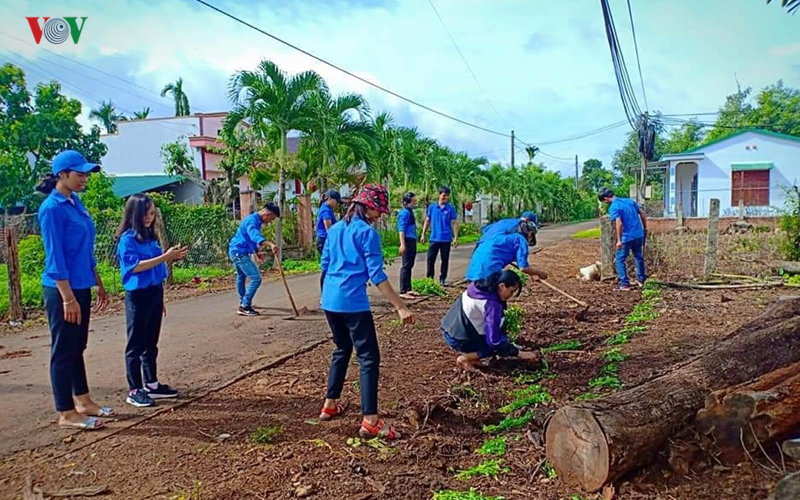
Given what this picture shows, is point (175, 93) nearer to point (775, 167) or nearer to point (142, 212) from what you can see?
point (775, 167)

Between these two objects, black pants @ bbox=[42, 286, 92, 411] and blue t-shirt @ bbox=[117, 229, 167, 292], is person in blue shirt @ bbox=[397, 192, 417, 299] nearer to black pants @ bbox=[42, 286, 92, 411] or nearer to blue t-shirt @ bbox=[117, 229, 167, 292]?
blue t-shirt @ bbox=[117, 229, 167, 292]

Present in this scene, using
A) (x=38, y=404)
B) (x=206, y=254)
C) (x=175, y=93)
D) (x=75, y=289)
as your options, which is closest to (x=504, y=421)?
(x=75, y=289)

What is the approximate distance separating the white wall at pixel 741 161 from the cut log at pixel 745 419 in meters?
27.4

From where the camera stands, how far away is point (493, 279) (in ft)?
18.6

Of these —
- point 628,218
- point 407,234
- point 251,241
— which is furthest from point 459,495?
point 628,218

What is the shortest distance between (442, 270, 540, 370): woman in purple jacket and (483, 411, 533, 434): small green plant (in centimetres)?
122

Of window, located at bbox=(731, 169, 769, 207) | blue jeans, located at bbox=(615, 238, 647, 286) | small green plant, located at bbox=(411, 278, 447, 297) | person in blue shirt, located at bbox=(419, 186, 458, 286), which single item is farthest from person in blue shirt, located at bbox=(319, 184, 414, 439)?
window, located at bbox=(731, 169, 769, 207)

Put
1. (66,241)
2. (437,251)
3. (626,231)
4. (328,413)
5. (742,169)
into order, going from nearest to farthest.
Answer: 1. (66,241)
2. (328,413)
3. (626,231)
4. (437,251)
5. (742,169)

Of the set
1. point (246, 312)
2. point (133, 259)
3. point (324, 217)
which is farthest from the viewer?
point (324, 217)

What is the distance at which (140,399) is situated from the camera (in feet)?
16.3

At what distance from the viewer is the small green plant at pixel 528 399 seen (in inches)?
191

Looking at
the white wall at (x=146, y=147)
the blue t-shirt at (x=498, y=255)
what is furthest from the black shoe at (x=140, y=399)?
the white wall at (x=146, y=147)

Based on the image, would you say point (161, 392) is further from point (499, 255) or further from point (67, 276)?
point (499, 255)

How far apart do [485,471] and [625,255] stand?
8.06 m
